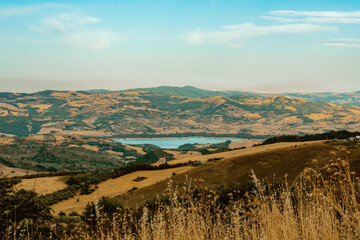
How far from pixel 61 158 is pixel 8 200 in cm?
17360

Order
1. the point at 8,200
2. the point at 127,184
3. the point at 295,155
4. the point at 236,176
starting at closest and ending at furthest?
the point at 8,200 < the point at 236,176 < the point at 295,155 < the point at 127,184

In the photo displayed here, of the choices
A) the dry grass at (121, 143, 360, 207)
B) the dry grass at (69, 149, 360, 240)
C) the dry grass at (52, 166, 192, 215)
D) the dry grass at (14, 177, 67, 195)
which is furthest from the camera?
the dry grass at (14, 177, 67, 195)

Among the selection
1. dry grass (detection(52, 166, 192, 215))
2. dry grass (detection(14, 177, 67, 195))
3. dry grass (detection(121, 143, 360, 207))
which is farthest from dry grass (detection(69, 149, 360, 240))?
dry grass (detection(14, 177, 67, 195))

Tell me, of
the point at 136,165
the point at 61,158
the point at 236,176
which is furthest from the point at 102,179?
the point at 61,158

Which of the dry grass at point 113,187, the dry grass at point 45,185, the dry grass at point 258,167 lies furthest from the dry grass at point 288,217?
the dry grass at point 45,185

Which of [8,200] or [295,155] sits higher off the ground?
[8,200]

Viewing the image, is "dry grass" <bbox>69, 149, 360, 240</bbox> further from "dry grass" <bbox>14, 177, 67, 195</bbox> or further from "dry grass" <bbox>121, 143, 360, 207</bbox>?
"dry grass" <bbox>14, 177, 67, 195</bbox>

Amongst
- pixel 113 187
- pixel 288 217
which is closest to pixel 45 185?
pixel 113 187

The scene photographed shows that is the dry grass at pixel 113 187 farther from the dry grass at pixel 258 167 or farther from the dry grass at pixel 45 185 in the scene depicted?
the dry grass at pixel 45 185

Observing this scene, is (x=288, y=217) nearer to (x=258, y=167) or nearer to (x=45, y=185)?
(x=258, y=167)

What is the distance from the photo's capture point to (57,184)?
5047 centimetres

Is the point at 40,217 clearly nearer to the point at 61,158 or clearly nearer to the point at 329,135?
the point at 329,135

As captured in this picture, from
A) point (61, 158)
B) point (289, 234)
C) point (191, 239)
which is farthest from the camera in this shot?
point (61, 158)

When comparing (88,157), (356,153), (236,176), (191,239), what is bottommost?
(88,157)
